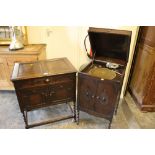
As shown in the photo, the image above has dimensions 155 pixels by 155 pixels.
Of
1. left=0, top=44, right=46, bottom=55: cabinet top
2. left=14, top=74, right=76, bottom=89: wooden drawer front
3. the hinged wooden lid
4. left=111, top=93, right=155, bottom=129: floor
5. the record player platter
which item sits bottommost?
left=111, top=93, right=155, bottom=129: floor

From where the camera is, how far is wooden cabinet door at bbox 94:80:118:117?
4.96 ft

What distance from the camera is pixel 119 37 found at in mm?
1572

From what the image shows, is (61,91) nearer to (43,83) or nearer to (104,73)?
(43,83)

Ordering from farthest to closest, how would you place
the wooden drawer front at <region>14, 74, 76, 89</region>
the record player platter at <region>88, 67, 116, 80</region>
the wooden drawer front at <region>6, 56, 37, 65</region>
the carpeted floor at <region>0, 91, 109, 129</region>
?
the wooden drawer front at <region>6, 56, 37, 65</region>, the carpeted floor at <region>0, 91, 109, 129</region>, the record player platter at <region>88, 67, 116, 80</region>, the wooden drawer front at <region>14, 74, 76, 89</region>

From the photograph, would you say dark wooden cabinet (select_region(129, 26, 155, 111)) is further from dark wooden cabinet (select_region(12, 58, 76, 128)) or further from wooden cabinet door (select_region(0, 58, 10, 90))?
wooden cabinet door (select_region(0, 58, 10, 90))

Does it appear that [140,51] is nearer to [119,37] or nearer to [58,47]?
[119,37]

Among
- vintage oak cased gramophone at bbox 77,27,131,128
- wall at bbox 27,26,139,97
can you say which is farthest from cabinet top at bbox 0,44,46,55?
vintage oak cased gramophone at bbox 77,27,131,128

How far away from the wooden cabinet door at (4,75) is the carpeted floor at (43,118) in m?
0.23

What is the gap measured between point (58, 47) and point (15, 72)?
0.84 metres

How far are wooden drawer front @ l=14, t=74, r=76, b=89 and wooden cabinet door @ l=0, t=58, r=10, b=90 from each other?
75cm

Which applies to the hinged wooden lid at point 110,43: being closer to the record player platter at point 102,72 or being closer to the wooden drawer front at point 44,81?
the record player platter at point 102,72

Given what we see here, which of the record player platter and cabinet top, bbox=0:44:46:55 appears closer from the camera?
the record player platter
